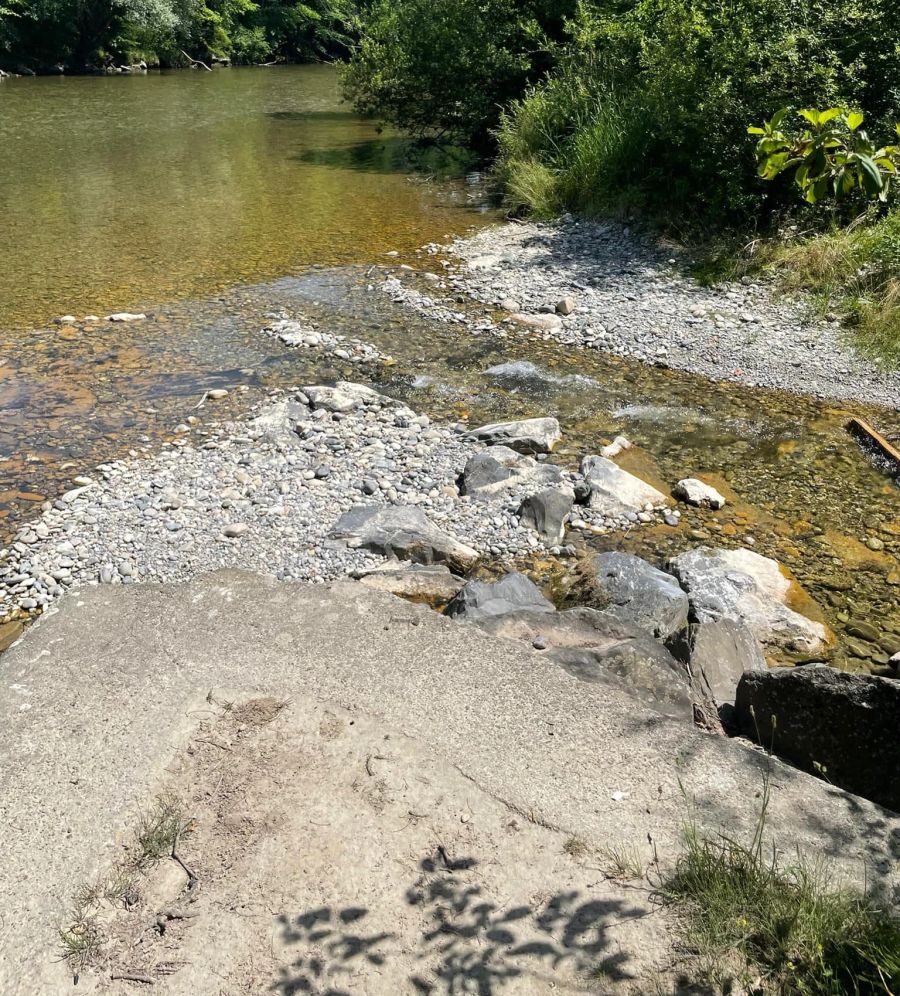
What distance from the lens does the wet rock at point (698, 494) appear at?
7.30m

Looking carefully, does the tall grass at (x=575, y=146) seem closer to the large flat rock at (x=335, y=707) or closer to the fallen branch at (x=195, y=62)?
the large flat rock at (x=335, y=707)

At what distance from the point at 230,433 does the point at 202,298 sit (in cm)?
447

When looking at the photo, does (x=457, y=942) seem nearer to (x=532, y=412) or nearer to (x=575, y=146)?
(x=532, y=412)

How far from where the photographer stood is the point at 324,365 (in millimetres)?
9891

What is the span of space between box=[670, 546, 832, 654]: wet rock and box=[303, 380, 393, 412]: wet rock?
3777 mm

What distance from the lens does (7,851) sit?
3.55m

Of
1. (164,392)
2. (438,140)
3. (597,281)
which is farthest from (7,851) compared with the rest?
(438,140)

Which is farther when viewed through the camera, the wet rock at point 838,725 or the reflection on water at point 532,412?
the reflection on water at point 532,412

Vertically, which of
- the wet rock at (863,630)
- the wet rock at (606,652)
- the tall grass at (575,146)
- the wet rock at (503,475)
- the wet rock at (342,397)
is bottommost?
the wet rock at (863,630)

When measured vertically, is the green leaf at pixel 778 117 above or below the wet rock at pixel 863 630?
above

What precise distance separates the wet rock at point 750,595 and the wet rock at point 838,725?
1.66 m

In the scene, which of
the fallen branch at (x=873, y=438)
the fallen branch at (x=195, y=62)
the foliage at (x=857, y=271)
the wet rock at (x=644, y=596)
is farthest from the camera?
the fallen branch at (x=195, y=62)

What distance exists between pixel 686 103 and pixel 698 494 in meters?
8.19

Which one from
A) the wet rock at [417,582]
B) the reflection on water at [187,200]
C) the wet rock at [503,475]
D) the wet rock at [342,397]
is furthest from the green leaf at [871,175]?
the reflection on water at [187,200]
